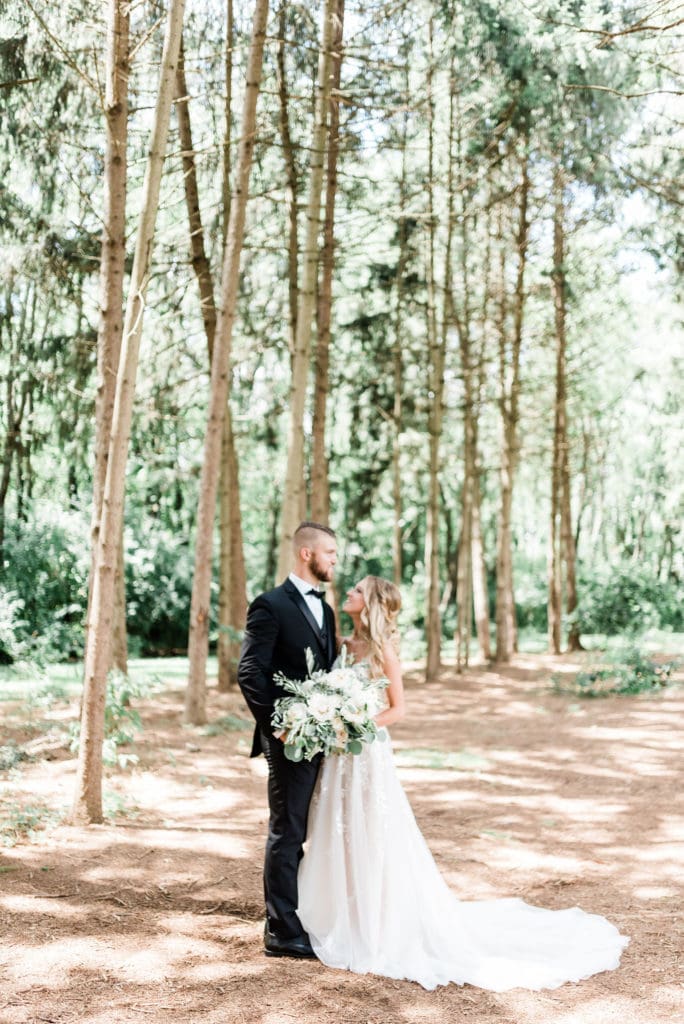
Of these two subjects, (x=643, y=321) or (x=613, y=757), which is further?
(x=643, y=321)

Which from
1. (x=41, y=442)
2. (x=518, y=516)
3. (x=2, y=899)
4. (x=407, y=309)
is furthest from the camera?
(x=518, y=516)

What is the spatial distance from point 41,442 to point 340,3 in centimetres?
680

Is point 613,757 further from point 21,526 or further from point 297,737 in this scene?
point 21,526

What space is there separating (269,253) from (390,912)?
1287 centimetres

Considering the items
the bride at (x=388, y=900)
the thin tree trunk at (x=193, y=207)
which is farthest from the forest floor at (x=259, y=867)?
the thin tree trunk at (x=193, y=207)

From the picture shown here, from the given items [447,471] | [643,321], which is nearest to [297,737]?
[447,471]

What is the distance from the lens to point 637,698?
1321 cm

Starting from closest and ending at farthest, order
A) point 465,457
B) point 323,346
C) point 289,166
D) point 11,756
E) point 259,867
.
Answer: point 259,867, point 11,756, point 323,346, point 289,166, point 465,457

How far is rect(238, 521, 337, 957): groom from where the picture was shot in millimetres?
4500

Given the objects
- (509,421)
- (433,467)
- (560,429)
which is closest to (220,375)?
(433,467)

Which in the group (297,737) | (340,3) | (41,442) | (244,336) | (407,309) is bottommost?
(297,737)

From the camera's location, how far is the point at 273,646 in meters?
4.60

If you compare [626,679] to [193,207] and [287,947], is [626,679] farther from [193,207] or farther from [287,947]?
[287,947]

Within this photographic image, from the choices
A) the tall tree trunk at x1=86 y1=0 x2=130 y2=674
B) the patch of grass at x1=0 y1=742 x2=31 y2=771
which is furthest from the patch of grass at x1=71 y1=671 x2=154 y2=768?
the tall tree trunk at x1=86 y1=0 x2=130 y2=674
